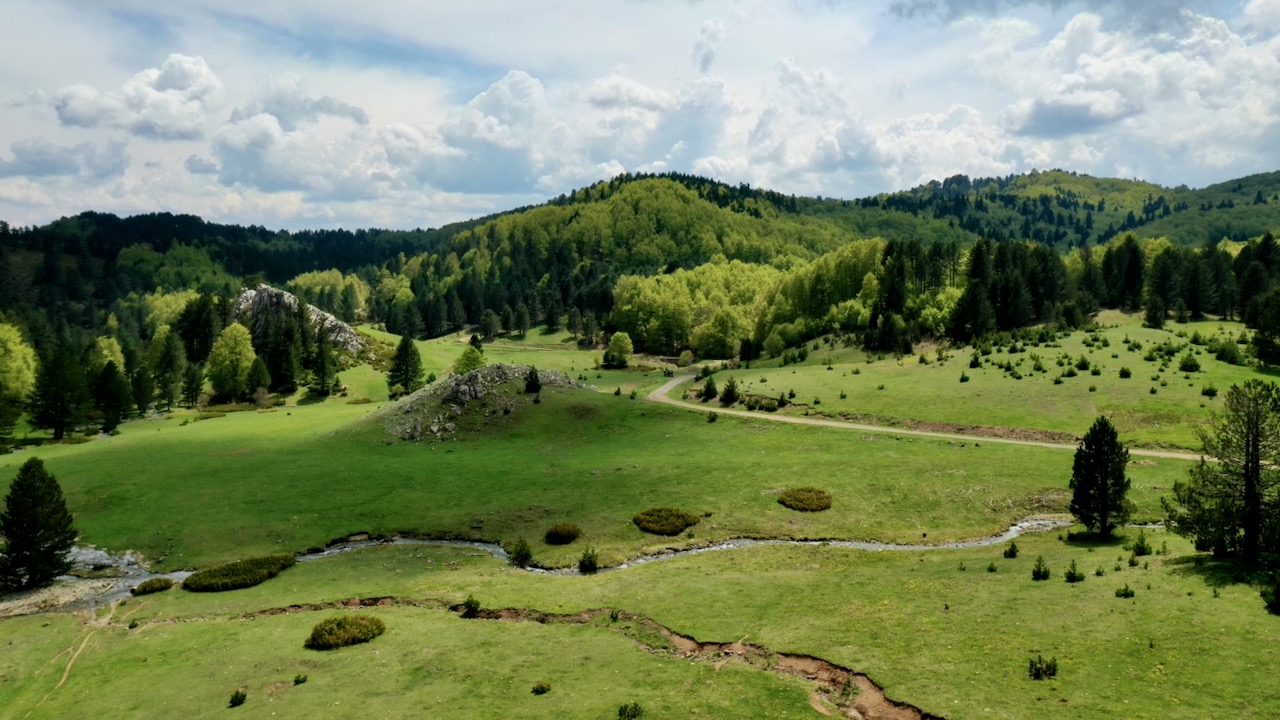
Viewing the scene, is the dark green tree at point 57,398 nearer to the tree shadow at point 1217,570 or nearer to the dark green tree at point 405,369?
the dark green tree at point 405,369

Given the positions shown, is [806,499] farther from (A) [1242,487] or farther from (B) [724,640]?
(A) [1242,487]

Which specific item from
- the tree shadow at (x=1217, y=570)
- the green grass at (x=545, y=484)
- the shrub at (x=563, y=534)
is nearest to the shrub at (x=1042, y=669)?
the tree shadow at (x=1217, y=570)

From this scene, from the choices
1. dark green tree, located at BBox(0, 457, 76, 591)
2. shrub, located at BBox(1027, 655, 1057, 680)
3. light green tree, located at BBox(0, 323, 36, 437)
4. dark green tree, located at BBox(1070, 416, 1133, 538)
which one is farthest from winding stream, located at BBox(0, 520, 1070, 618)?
light green tree, located at BBox(0, 323, 36, 437)

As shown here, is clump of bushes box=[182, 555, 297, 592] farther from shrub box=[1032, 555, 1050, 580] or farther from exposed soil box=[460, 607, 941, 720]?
shrub box=[1032, 555, 1050, 580]

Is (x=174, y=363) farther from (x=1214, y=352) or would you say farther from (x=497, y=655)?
(x=1214, y=352)

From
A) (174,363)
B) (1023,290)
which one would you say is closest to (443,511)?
(174,363)

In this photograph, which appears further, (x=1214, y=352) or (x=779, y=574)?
(x=1214, y=352)
